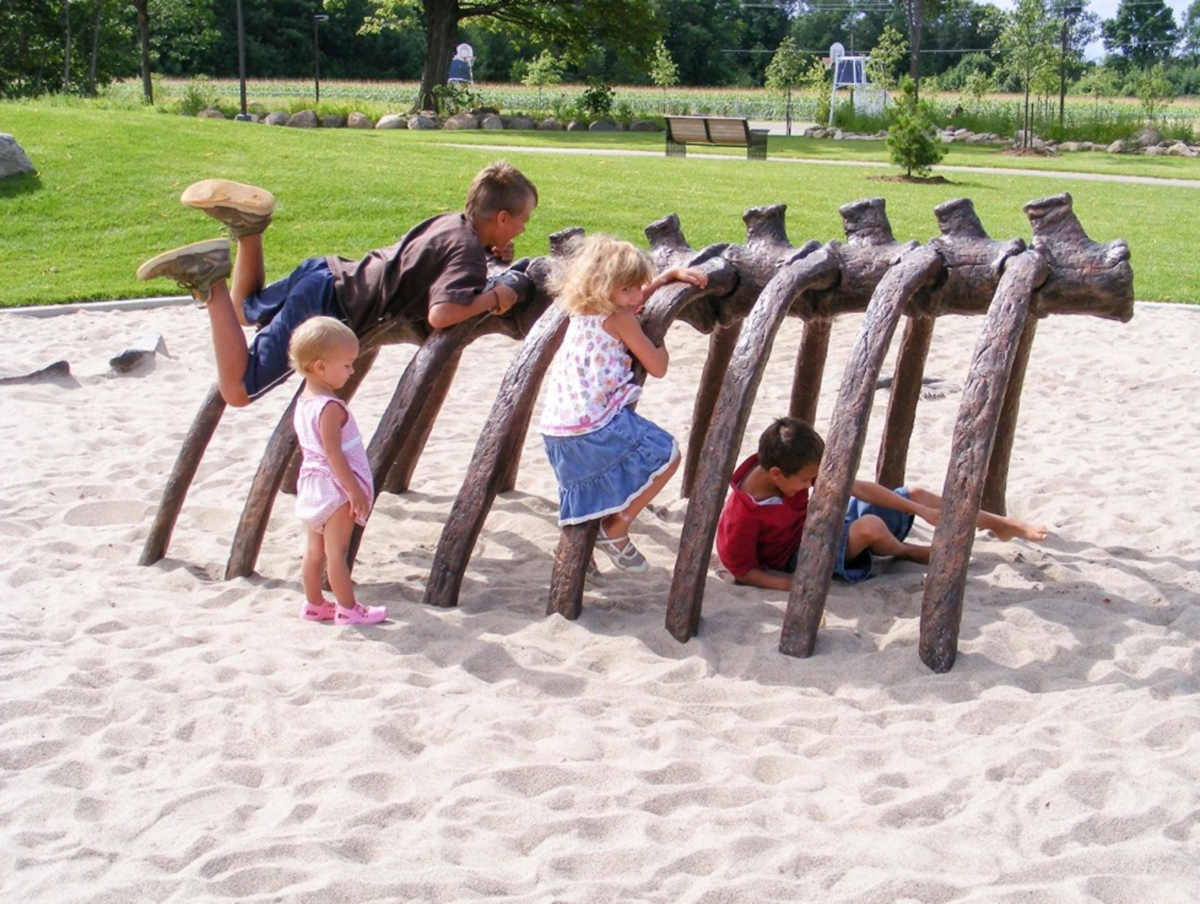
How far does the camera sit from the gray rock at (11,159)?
13.3 meters

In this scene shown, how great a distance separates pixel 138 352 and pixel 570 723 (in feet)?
17.9

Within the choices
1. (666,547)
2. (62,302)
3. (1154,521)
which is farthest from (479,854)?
(62,302)

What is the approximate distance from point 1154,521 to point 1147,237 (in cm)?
881

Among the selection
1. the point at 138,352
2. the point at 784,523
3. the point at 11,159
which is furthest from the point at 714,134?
the point at 784,523

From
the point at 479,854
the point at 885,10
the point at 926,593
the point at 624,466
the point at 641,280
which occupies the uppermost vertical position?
the point at 885,10

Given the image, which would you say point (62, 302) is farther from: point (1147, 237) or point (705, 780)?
point (1147, 237)

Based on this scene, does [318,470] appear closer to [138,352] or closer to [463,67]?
[138,352]

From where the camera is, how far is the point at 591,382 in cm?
439

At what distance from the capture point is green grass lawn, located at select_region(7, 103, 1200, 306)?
11.5m

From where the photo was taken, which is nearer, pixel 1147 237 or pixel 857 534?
pixel 857 534

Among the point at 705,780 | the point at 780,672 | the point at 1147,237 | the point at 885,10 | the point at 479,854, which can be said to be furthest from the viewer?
the point at 885,10

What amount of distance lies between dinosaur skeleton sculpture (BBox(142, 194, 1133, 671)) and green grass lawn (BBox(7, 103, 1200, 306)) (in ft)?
19.4

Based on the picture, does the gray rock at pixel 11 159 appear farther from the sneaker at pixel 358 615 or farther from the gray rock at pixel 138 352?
the sneaker at pixel 358 615

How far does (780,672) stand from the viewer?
13.1 feet
